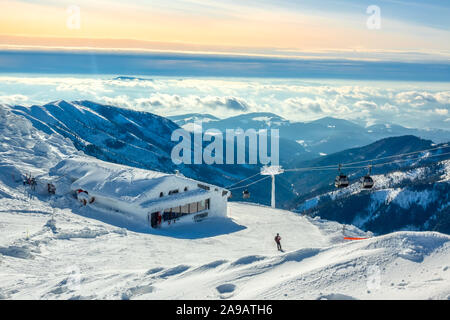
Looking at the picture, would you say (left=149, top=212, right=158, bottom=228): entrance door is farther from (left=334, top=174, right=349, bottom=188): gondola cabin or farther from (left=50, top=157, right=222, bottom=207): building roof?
(left=334, top=174, right=349, bottom=188): gondola cabin

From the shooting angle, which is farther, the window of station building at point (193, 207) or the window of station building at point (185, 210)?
the window of station building at point (193, 207)

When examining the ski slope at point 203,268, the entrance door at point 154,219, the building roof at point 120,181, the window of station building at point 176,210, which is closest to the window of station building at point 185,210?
the window of station building at point 176,210

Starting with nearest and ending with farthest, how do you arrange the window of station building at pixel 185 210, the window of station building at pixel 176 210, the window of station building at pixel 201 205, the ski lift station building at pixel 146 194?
1. the ski lift station building at pixel 146 194
2. the window of station building at pixel 176 210
3. the window of station building at pixel 185 210
4. the window of station building at pixel 201 205

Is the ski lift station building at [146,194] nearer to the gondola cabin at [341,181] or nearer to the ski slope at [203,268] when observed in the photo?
the ski slope at [203,268]

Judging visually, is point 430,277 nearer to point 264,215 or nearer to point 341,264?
point 341,264

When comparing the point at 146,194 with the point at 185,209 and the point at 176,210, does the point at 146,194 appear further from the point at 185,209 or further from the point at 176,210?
the point at 185,209
